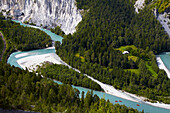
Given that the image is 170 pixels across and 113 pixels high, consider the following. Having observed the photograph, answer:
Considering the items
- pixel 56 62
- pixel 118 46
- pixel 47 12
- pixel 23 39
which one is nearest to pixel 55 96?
pixel 56 62

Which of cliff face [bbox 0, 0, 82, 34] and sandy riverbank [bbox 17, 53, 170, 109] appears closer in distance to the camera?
sandy riverbank [bbox 17, 53, 170, 109]

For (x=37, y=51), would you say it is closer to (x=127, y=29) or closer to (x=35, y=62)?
(x=35, y=62)

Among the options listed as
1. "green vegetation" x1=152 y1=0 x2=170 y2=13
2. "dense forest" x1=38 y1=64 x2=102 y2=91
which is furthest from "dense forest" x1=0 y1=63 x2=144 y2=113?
"green vegetation" x1=152 y1=0 x2=170 y2=13

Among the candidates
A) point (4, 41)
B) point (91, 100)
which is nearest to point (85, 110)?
point (91, 100)

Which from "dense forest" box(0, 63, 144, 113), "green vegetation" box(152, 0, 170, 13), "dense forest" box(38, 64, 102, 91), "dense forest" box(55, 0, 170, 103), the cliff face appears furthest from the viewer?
the cliff face

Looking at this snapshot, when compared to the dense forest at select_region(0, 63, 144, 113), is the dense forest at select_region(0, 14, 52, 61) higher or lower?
higher

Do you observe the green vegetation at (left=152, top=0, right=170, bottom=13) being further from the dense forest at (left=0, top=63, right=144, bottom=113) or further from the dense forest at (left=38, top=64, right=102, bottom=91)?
the dense forest at (left=0, top=63, right=144, bottom=113)
